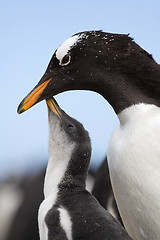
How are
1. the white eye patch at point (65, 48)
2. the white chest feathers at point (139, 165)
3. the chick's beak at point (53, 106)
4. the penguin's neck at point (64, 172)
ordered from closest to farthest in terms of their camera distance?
1. the white chest feathers at point (139, 165)
2. the white eye patch at point (65, 48)
3. the penguin's neck at point (64, 172)
4. the chick's beak at point (53, 106)

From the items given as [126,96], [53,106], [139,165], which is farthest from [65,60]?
[139,165]

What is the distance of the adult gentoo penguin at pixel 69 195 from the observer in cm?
426

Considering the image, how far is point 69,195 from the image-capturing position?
460 cm

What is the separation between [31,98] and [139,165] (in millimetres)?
775

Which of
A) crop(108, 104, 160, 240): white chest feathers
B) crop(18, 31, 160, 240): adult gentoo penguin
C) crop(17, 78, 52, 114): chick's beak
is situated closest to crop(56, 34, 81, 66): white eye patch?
crop(18, 31, 160, 240): adult gentoo penguin

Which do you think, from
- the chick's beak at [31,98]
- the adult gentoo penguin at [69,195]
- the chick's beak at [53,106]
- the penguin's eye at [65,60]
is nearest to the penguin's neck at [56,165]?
the adult gentoo penguin at [69,195]

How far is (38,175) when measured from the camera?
879cm

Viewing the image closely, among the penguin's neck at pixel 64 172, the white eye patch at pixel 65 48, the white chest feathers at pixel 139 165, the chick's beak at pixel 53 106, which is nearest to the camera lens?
the white chest feathers at pixel 139 165

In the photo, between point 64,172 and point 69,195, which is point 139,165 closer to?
point 69,195

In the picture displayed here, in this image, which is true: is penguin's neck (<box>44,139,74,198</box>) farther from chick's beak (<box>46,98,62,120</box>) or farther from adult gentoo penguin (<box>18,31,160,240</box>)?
adult gentoo penguin (<box>18,31,160,240</box>)

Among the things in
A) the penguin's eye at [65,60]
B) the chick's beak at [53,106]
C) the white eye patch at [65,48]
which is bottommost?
the chick's beak at [53,106]

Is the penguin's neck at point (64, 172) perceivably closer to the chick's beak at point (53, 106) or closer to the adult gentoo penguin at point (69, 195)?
the adult gentoo penguin at point (69, 195)

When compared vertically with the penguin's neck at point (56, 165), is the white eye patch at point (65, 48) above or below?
above

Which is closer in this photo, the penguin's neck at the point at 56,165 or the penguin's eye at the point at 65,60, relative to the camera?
the penguin's eye at the point at 65,60
